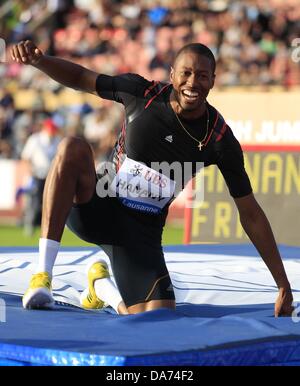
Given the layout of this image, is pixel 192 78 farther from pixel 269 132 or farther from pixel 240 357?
pixel 269 132

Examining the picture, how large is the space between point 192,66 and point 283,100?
9.20 m

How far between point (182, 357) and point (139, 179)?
4.99ft

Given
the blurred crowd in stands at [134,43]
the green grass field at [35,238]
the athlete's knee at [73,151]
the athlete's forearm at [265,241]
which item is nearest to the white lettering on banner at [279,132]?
the blurred crowd in stands at [134,43]

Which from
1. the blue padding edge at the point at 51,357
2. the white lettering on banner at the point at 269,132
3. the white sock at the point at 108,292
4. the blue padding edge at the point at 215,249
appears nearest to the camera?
the blue padding edge at the point at 51,357

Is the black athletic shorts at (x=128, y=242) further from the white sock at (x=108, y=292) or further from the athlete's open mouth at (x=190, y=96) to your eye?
the athlete's open mouth at (x=190, y=96)

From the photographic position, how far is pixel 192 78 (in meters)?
3.91

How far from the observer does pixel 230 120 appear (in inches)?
508

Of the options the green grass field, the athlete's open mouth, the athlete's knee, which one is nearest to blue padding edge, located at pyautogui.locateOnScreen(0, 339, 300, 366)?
the athlete's knee

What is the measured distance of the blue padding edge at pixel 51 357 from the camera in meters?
2.78

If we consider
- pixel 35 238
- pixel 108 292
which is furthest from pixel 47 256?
pixel 35 238

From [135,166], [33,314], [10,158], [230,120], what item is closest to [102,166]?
[135,166]

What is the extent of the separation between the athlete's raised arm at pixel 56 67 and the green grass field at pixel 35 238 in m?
6.20

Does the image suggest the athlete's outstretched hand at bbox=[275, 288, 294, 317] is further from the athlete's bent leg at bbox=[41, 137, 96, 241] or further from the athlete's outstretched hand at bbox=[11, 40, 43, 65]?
the athlete's outstretched hand at bbox=[11, 40, 43, 65]
